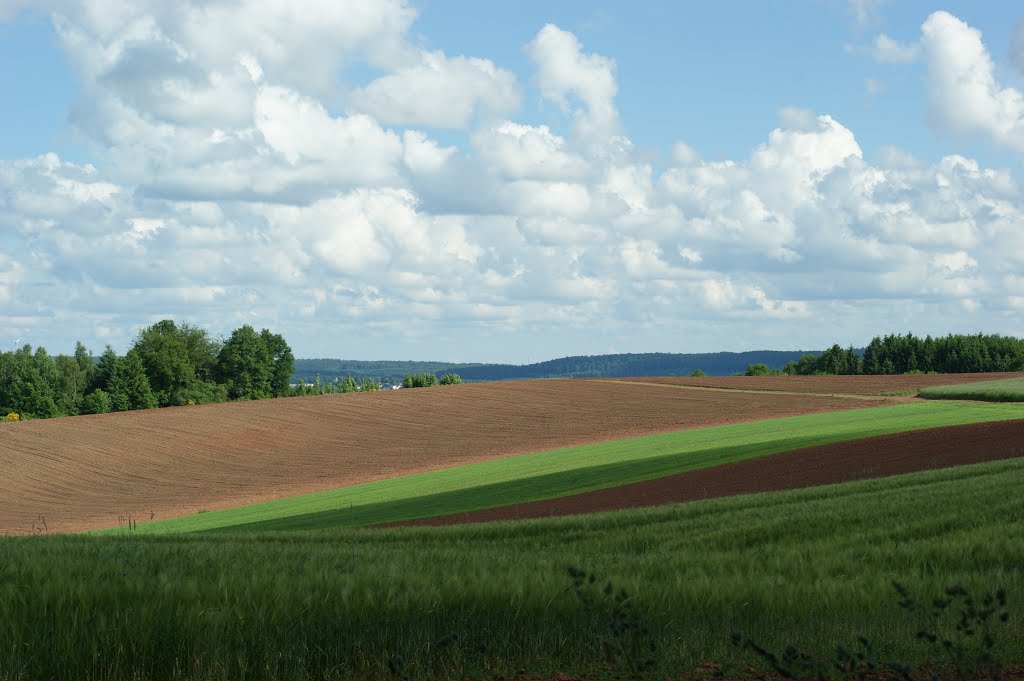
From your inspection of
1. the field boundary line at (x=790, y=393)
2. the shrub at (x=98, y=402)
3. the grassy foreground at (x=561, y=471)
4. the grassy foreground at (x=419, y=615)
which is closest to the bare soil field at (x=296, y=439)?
the field boundary line at (x=790, y=393)

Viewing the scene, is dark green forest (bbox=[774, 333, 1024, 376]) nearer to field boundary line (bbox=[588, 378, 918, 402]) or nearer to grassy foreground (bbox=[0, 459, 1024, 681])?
field boundary line (bbox=[588, 378, 918, 402])

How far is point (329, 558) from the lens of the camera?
1071cm

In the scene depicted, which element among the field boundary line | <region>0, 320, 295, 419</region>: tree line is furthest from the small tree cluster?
the field boundary line

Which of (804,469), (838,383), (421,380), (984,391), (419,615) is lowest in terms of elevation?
(804,469)

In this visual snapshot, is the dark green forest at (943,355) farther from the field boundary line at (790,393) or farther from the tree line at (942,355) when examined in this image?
the field boundary line at (790,393)

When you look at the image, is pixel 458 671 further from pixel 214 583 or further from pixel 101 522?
pixel 101 522

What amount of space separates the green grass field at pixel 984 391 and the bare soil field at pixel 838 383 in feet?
8.03

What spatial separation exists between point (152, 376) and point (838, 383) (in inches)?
3105

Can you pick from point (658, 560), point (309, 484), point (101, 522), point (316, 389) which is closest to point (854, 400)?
point (309, 484)

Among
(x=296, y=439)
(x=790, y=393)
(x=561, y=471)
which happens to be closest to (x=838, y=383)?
(x=790, y=393)

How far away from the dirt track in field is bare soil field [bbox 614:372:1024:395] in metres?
32.6

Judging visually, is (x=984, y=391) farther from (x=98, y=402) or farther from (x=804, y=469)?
(x=98, y=402)

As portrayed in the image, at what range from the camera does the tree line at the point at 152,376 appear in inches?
4454

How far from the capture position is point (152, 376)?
118062 millimetres
